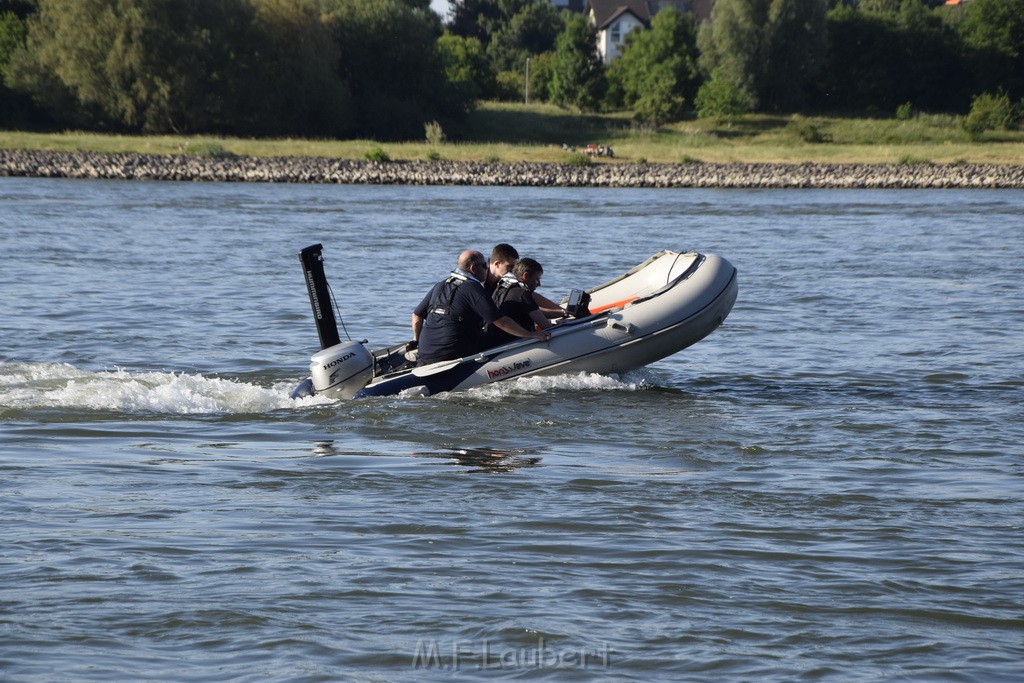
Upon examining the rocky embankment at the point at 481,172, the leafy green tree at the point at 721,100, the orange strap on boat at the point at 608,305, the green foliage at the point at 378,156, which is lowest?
the orange strap on boat at the point at 608,305

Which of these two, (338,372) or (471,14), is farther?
(471,14)

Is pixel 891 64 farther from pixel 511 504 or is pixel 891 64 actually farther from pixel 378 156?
pixel 511 504

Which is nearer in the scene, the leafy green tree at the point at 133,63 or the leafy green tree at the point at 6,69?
the leafy green tree at the point at 133,63

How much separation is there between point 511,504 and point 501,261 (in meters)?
3.12

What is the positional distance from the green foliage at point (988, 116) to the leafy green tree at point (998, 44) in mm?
5996

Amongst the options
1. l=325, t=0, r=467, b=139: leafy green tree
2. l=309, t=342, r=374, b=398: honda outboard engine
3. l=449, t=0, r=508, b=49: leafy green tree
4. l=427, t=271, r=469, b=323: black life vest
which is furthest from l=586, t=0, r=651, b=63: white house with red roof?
l=309, t=342, r=374, b=398: honda outboard engine

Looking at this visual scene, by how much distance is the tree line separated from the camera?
50469 millimetres

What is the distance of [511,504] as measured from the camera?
6.34m

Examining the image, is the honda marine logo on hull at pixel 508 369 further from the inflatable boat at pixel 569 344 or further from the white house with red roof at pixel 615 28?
the white house with red roof at pixel 615 28

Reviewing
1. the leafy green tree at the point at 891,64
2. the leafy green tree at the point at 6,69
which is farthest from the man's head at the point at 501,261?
the leafy green tree at the point at 891,64

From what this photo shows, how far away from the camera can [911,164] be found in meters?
44.7

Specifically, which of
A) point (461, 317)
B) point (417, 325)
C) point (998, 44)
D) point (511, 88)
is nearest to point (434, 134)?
point (511, 88)

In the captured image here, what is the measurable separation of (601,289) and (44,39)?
153 feet

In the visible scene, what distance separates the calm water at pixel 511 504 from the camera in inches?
179
